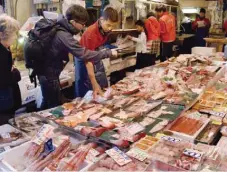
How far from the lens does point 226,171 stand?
4.59 ft

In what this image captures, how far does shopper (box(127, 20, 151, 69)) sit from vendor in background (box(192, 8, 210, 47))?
187 inches

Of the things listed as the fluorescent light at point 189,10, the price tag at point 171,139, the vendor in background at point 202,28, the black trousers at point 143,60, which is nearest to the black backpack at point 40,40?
the price tag at point 171,139

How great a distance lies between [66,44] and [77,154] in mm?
1418

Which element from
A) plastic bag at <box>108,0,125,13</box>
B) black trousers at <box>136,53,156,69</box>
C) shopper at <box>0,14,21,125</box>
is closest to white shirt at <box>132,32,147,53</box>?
black trousers at <box>136,53,156,69</box>

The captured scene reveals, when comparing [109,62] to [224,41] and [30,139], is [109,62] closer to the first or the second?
[224,41]

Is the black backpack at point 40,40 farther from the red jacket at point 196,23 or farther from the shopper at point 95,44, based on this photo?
the red jacket at point 196,23

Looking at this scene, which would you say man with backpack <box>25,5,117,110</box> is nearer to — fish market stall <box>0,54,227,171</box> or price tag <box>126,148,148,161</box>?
fish market stall <box>0,54,227,171</box>

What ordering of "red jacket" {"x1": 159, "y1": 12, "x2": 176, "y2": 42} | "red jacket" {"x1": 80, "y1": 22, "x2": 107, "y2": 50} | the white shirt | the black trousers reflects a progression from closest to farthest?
"red jacket" {"x1": 80, "y1": 22, "x2": 107, "y2": 50} < the white shirt < the black trousers < "red jacket" {"x1": 159, "y1": 12, "x2": 176, "y2": 42}

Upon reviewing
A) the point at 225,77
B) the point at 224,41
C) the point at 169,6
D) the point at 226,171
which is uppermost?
the point at 169,6

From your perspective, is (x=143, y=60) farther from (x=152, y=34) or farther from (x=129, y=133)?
(x=129, y=133)

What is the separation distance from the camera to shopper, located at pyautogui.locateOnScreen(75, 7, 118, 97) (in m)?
3.01

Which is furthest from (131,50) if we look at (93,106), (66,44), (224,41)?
(93,106)

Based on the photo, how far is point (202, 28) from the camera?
33.8ft

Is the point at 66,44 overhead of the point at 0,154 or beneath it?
overhead
